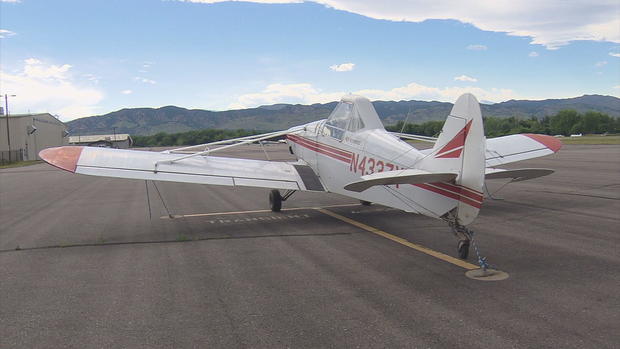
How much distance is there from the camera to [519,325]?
4.61 m

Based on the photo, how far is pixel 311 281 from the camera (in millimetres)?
6285

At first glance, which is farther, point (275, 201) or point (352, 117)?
point (275, 201)

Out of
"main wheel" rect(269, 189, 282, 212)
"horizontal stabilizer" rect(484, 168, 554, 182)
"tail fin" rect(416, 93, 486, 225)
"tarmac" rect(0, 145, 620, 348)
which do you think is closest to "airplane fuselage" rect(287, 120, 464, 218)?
"tail fin" rect(416, 93, 486, 225)

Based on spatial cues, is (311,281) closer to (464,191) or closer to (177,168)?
(464,191)

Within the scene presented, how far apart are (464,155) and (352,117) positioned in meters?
4.27

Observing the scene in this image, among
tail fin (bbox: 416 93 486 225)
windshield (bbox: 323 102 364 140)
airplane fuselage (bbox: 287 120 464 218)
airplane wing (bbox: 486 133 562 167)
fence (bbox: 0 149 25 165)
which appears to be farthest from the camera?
fence (bbox: 0 149 25 165)

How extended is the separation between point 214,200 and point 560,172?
15348 millimetres

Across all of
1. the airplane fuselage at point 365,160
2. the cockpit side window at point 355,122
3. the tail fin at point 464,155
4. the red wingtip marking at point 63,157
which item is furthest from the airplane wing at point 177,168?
the tail fin at point 464,155

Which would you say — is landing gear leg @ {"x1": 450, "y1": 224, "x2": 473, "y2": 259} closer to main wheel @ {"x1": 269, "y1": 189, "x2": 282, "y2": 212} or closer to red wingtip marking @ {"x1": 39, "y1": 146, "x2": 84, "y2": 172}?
main wheel @ {"x1": 269, "y1": 189, "x2": 282, "y2": 212}

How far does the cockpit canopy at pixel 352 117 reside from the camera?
10.2 meters

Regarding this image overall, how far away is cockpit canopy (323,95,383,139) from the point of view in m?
10.2

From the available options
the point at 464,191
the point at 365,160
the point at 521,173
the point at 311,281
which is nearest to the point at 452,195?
the point at 464,191

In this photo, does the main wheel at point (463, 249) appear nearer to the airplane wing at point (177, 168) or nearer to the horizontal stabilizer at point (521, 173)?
the horizontal stabilizer at point (521, 173)

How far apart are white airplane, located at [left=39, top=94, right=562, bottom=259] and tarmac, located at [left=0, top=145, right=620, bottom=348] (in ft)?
2.82
